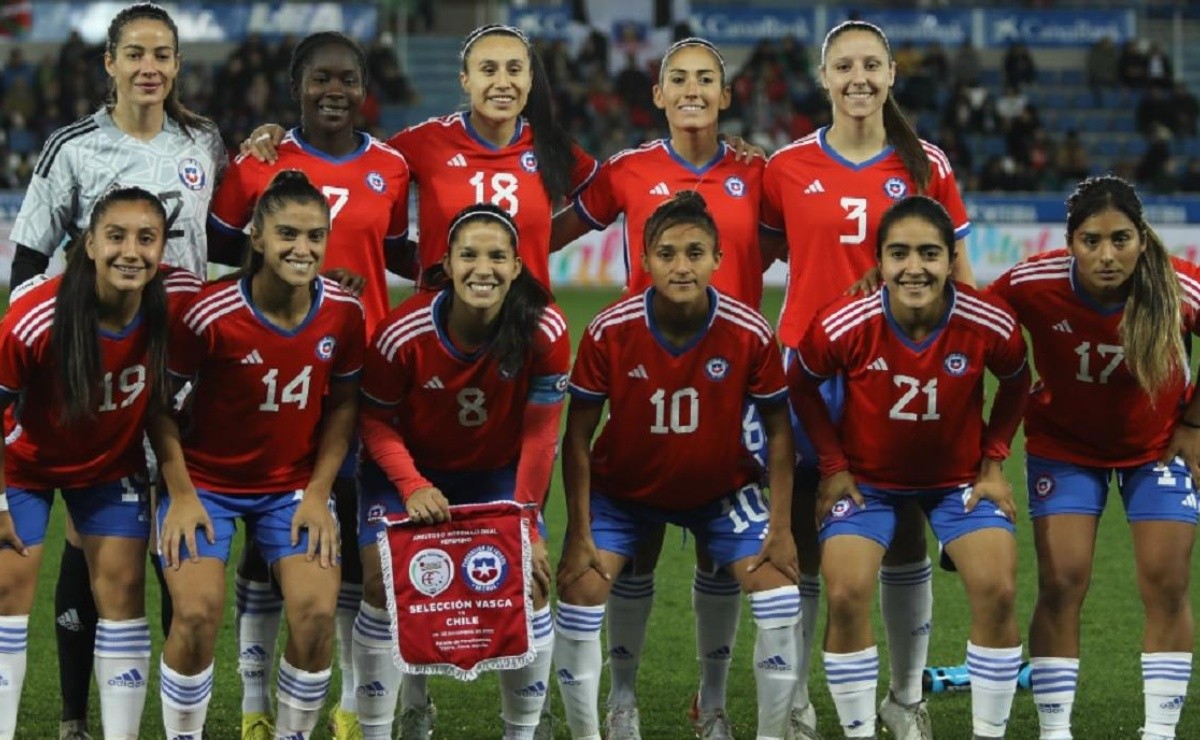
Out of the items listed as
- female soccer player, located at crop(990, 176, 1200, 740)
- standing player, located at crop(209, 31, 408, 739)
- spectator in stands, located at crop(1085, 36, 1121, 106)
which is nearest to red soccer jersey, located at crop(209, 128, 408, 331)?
standing player, located at crop(209, 31, 408, 739)

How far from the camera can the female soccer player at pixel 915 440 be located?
5113 mm

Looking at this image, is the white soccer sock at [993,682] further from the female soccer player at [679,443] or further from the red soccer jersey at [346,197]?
the red soccer jersey at [346,197]

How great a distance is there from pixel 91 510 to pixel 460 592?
1.03 metres

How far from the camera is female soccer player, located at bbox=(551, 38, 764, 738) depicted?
18.7 feet

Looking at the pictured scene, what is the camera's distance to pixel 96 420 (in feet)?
16.5

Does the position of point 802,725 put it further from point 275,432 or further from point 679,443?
point 275,432

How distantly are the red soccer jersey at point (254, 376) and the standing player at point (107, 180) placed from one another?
48 centimetres

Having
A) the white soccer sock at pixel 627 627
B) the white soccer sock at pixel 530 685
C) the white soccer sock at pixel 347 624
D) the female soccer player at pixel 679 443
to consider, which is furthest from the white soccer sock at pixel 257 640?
the white soccer sock at pixel 627 627

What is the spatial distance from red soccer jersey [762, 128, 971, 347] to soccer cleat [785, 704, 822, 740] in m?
1.14

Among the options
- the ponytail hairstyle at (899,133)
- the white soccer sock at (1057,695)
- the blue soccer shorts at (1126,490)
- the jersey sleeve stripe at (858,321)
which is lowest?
the white soccer sock at (1057,695)

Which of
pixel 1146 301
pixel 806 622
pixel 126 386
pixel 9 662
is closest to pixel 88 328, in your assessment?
pixel 126 386

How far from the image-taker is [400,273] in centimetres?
609

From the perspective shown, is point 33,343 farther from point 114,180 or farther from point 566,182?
point 566,182

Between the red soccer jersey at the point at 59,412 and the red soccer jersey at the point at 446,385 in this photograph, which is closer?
the red soccer jersey at the point at 59,412
